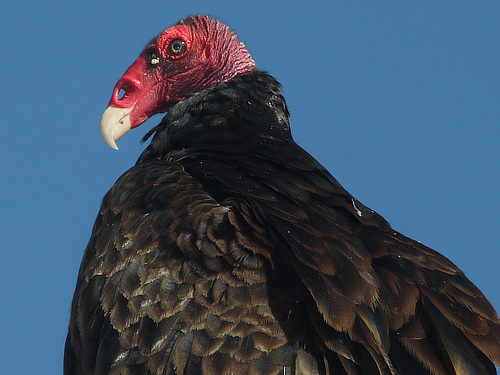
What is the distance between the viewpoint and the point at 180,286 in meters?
4.16

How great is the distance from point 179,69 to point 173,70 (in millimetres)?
51

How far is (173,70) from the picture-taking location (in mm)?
6469

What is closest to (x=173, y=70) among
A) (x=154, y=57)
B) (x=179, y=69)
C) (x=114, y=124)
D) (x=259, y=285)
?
(x=179, y=69)

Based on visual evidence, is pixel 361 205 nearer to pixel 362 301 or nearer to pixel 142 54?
pixel 362 301

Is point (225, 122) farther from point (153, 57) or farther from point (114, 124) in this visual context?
point (153, 57)

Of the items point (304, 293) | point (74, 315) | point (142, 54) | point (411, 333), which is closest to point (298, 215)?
point (304, 293)

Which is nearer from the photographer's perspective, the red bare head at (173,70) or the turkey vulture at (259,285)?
the turkey vulture at (259,285)

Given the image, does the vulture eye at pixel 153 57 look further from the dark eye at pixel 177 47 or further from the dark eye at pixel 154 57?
the dark eye at pixel 177 47

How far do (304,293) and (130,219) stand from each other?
44.7 inches

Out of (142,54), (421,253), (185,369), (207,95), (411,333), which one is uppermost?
(142,54)

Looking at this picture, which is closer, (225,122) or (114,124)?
(225,122)

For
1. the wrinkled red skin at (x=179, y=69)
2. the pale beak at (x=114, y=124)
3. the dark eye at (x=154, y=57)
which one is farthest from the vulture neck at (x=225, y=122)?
the dark eye at (x=154, y=57)

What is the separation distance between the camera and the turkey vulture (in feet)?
12.9

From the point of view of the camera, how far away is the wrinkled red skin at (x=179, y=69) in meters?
6.34
